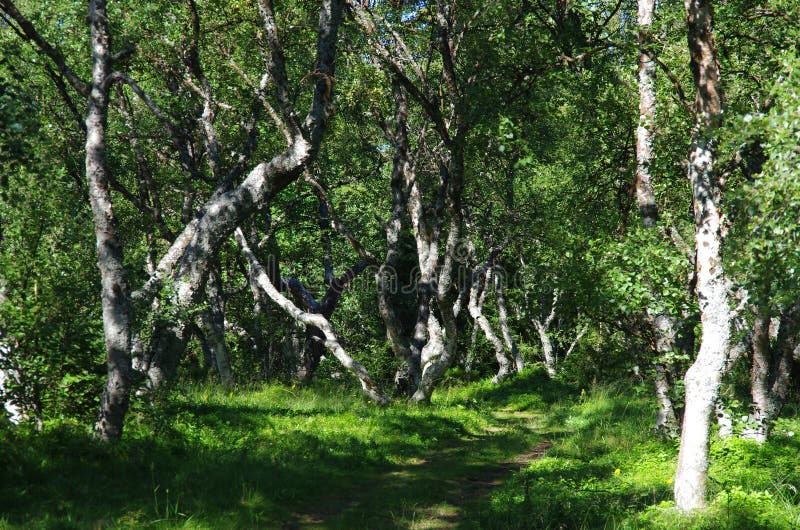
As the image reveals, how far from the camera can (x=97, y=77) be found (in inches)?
350

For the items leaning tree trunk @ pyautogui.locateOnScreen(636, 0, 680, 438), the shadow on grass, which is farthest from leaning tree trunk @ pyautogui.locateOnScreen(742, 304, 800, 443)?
the shadow on grass

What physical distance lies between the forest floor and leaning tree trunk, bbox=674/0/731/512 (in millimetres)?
509

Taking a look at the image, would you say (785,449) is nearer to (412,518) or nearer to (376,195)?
(412,518)

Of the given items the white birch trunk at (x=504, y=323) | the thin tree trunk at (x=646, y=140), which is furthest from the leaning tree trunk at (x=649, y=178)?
the white birch trunk at (x=504, y=323)

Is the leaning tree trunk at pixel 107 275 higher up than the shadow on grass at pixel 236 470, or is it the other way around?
the leaning tree trunk at pixel 107 275

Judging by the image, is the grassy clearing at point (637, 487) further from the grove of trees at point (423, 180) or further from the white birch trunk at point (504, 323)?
Result: the white birch trunk at point (504, 323)

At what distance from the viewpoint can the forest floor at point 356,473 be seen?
7.23m

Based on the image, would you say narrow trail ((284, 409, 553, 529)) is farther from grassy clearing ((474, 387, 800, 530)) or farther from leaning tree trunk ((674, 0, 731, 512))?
leaning tree trunk ((674, 0, 731, 512))

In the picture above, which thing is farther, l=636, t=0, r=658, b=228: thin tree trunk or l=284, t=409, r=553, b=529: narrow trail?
l=636, t=0, r=658, b=228: thin tree trunk

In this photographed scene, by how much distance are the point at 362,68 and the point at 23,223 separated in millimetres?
9469

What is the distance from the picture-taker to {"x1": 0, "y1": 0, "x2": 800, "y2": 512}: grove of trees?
7.35 metres

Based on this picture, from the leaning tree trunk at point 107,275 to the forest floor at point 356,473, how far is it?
0.49m

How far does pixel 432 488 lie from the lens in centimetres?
984

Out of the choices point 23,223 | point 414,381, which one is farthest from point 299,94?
point 23,223
